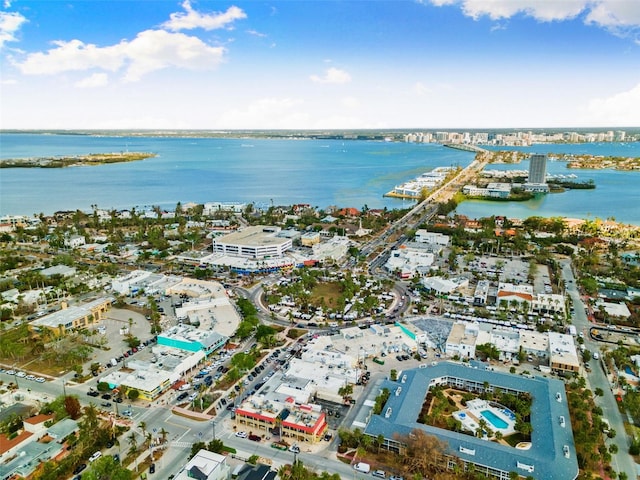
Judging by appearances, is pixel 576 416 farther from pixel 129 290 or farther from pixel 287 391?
pixel 129 290

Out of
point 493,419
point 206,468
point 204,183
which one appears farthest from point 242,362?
point 204,183

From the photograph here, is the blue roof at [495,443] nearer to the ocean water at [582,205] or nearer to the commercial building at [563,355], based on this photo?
the commercial building at [563,355]

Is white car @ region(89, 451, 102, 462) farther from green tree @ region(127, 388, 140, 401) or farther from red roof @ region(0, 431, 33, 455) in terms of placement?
green tree @ region(127, 388, 140, 401)

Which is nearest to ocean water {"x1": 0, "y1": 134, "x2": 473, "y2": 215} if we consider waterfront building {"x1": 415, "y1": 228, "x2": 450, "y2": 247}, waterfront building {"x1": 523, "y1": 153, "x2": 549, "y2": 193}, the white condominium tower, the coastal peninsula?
Answer: the coastal peninsula

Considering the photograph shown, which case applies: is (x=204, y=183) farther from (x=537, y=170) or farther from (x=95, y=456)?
(x=95, y=456)

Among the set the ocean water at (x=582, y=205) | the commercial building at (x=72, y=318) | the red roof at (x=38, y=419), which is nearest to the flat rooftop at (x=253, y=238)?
the commercial building at (x=72, y=318)
